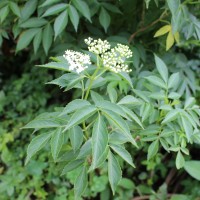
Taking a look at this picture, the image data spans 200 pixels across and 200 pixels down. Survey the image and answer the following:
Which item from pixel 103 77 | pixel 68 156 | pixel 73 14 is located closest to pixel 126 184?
pixel 103 77

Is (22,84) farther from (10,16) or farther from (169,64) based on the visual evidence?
(169,64)

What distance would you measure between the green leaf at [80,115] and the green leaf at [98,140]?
4cm

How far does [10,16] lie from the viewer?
6.29ft

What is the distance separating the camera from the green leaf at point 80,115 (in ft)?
3.14

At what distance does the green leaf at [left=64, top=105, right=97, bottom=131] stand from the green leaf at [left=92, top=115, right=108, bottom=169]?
44 mm

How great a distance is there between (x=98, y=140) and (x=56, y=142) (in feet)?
0.62

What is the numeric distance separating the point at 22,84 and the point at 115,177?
1.43 meters

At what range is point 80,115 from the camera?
0.96m

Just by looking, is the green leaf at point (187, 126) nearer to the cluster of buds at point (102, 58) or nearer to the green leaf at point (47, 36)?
the cluster of buds at point (102, 58)

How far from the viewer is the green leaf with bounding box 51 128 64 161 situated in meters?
1.10

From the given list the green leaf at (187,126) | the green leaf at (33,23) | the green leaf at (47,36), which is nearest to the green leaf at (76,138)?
the green leaf at (187,126)

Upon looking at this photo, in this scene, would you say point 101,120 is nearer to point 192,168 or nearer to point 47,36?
point 47,36

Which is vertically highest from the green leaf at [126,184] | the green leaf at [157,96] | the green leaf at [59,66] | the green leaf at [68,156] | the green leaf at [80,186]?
the green leaf at [59,66]

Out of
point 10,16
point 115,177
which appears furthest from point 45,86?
point 115,177
